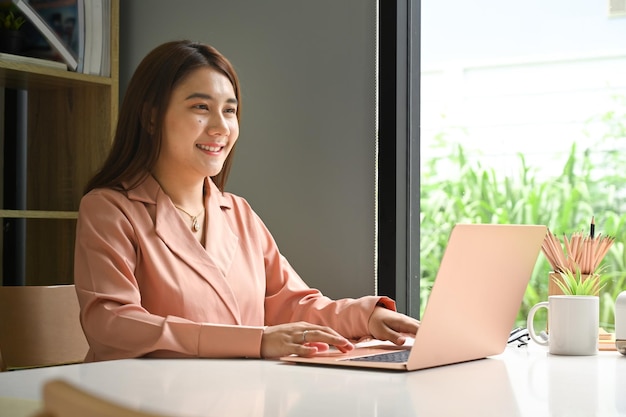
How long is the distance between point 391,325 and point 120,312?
1.66ft

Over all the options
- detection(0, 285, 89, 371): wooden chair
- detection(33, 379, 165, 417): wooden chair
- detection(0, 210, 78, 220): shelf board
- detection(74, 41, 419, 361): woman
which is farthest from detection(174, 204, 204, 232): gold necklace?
detection(33, 379, 165, 417): wooden chair

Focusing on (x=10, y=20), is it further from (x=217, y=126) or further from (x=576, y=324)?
(x=576, y=324)

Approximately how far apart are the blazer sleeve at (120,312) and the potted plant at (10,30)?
1.11 meters

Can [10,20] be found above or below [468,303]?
above

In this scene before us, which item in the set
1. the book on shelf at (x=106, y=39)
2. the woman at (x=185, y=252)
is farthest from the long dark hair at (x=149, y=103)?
the book on shelf at (x=106, y=39)

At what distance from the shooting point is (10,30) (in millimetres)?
2738

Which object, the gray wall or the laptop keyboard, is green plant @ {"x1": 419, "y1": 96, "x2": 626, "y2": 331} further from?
the laptop keyboard

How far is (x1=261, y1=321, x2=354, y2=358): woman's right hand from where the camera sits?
149cm

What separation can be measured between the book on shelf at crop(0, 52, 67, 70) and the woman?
826mm

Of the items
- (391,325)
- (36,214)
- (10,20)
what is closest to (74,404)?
(391,325)

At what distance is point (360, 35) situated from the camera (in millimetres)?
2512

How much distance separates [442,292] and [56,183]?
1.98 metres

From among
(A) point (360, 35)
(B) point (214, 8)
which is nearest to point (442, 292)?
→ (A) point (360, 35)

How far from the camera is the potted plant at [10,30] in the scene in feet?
8.97
